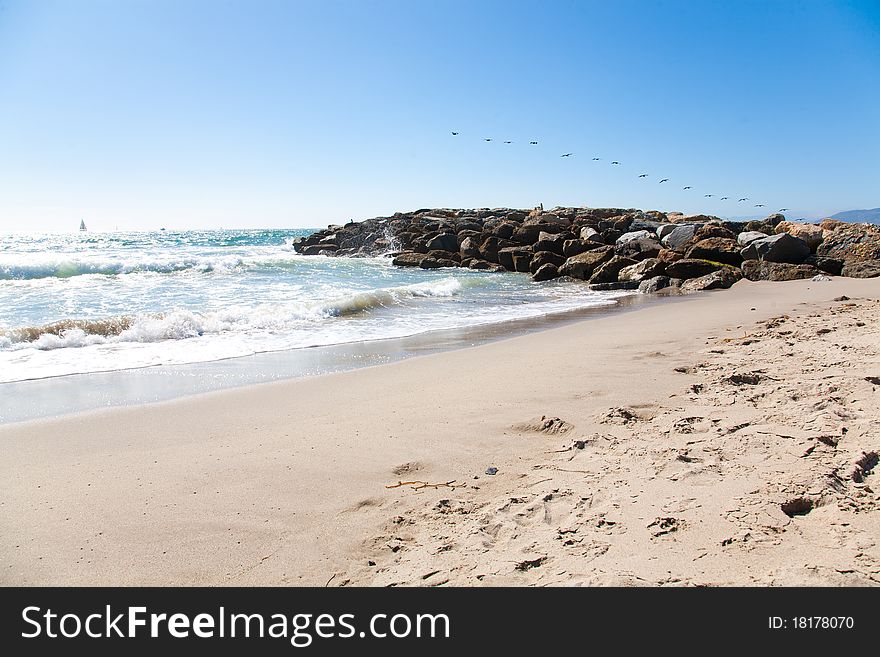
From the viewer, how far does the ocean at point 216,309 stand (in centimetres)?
770

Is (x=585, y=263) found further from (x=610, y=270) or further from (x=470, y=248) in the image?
(x=470, y=248)

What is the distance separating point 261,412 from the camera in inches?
185

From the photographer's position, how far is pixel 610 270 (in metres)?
17.5

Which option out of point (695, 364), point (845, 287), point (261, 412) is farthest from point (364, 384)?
point (845, 287)

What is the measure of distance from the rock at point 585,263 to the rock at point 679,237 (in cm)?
215

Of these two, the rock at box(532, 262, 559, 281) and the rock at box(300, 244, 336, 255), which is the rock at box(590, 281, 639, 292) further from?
the rock at box(300, 244, 336, 255)

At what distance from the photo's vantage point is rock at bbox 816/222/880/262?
1539 cm

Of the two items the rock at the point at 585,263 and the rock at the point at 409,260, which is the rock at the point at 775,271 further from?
the rock at the point at 409,260

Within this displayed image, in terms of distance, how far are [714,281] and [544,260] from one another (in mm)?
6872

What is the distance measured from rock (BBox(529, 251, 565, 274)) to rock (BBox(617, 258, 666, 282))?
10.1ft

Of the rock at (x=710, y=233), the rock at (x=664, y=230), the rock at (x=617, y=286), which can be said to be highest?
the rock at (x=664, y=230)

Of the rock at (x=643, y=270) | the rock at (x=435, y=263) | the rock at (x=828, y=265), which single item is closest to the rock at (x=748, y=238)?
the rock at (x=828, y=265)
